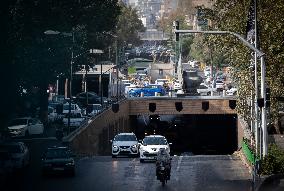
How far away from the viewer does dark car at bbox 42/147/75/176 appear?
129 ft

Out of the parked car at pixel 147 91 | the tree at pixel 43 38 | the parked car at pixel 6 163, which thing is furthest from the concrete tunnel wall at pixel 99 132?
the parked car at pixel 147 91

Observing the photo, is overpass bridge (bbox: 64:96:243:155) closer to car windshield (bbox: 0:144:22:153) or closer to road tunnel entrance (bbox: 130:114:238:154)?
road tunnel entrance (bbox: 130:114:238:154)

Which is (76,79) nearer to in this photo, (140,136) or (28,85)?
(140,136)

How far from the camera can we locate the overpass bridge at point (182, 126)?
60188 millimetres

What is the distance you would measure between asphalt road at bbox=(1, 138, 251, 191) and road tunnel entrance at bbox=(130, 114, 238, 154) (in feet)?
134

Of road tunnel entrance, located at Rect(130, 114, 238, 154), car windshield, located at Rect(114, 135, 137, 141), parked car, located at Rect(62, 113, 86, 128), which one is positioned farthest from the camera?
road tunnel entrance, located at Rect(130, 114, 238, 154)

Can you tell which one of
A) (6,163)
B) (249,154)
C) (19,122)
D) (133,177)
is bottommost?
(133,177)

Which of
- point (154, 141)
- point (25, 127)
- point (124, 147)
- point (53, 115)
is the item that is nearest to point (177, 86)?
point (53, 115)

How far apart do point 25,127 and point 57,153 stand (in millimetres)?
19205

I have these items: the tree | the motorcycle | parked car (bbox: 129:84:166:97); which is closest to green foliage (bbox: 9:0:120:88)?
the tree

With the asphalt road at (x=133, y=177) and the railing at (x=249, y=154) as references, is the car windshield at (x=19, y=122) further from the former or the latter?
the railing at (x=249, y=154)

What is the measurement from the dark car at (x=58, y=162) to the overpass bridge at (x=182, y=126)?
7814mm

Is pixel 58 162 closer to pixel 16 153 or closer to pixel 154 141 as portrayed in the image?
pixel 16 153

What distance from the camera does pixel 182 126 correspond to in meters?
94.7
